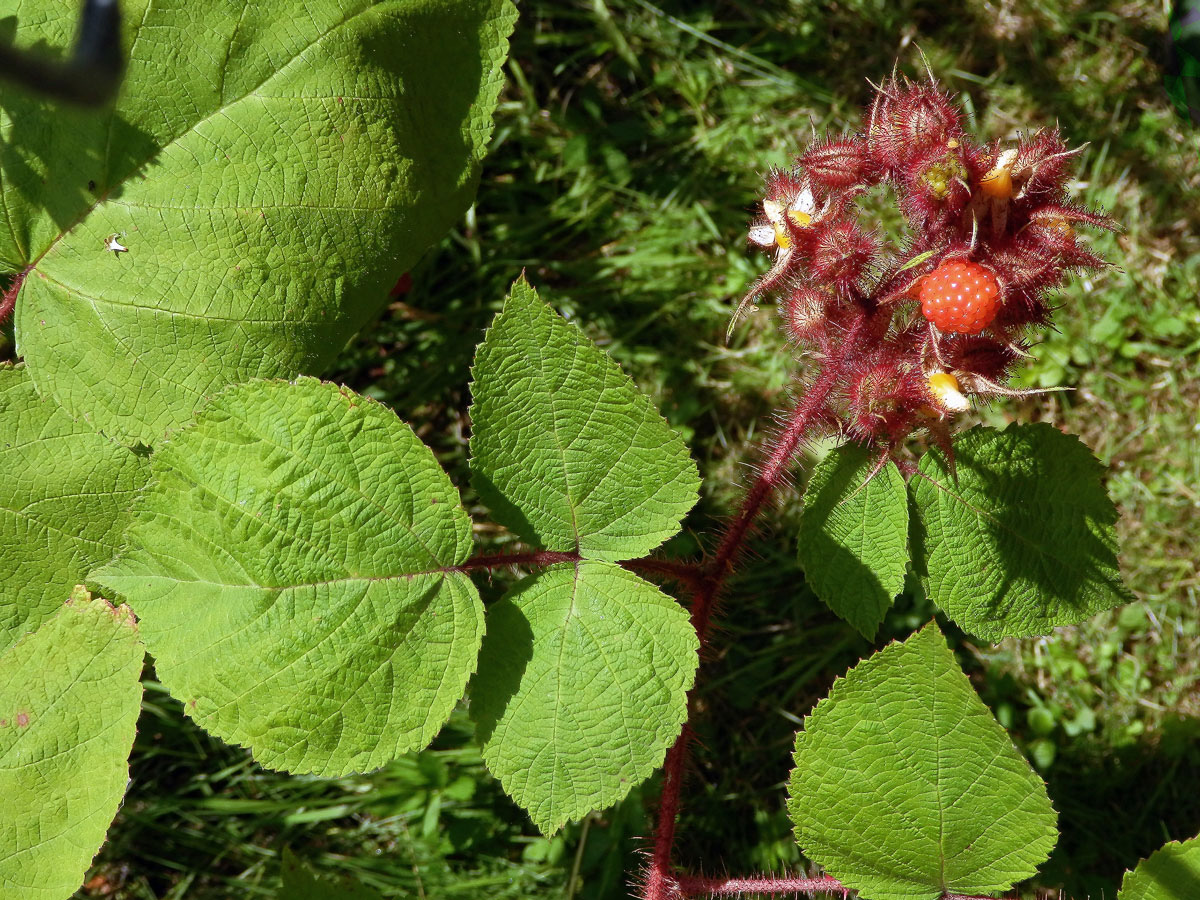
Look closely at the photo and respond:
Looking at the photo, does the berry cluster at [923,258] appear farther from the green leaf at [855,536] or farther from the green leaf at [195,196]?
the green leaf at [195,196]

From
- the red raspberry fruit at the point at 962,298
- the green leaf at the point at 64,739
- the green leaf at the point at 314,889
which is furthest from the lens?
the green leaf at the point at 314,889

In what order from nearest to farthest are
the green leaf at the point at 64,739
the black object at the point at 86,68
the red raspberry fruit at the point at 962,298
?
the black object at the point at 86,68, the red raspberry fruit at the point at 962,298, the green leaf at the point at 64,739

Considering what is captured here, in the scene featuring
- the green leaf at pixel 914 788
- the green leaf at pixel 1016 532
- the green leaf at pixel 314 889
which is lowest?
the green leaf at pixel 314 889

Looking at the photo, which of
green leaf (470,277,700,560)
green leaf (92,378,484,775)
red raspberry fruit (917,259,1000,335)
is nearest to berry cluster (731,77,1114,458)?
red raspberry fruit (917,259,1000,335)

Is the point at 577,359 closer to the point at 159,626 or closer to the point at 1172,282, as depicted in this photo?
the point at 159,626

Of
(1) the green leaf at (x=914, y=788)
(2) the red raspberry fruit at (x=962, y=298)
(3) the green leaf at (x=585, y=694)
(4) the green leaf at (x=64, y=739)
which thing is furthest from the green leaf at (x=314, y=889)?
(2) the red raspberry fruit at (x=962, y=298)

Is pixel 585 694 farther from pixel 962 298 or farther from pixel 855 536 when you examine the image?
pixel 962 298

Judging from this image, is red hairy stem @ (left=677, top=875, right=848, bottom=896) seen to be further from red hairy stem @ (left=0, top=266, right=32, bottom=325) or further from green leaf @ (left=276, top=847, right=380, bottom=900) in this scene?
red hairy stem @ (left=0, top=266, right=32, bottom=325)

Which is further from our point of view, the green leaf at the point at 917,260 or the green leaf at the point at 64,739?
the green leaf at the point at 64,739
